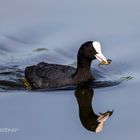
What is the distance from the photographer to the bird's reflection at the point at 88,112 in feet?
43.0

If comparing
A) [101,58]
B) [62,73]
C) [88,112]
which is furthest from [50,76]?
[88,112]

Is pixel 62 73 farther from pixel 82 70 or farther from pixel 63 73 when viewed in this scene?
pixel 82 70

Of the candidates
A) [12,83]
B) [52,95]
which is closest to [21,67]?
[12,83]

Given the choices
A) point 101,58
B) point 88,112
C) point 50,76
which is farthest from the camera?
point 50,76

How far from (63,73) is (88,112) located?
1.57 metres

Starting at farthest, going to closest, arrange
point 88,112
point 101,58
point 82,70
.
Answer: point 82,70
point 101,58
point 88,112

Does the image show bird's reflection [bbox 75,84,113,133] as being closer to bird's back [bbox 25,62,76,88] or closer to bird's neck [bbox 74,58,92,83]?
bird's neck [bbox 74,58,92,83]

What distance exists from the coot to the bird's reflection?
0.23 metres

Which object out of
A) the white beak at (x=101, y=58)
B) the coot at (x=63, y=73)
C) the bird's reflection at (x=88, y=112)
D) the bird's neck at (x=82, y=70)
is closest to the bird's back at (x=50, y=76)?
the coot at (x=63, y=73)

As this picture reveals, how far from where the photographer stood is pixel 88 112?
1386 centimetres

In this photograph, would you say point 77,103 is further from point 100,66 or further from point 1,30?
point 1,30

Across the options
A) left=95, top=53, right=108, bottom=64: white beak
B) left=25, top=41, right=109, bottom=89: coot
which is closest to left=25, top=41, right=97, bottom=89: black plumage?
left=25, top=41, right=109, bottom=89: coot

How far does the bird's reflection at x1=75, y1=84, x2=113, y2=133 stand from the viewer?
43.0 ft

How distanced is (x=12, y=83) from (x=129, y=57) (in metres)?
2.67
